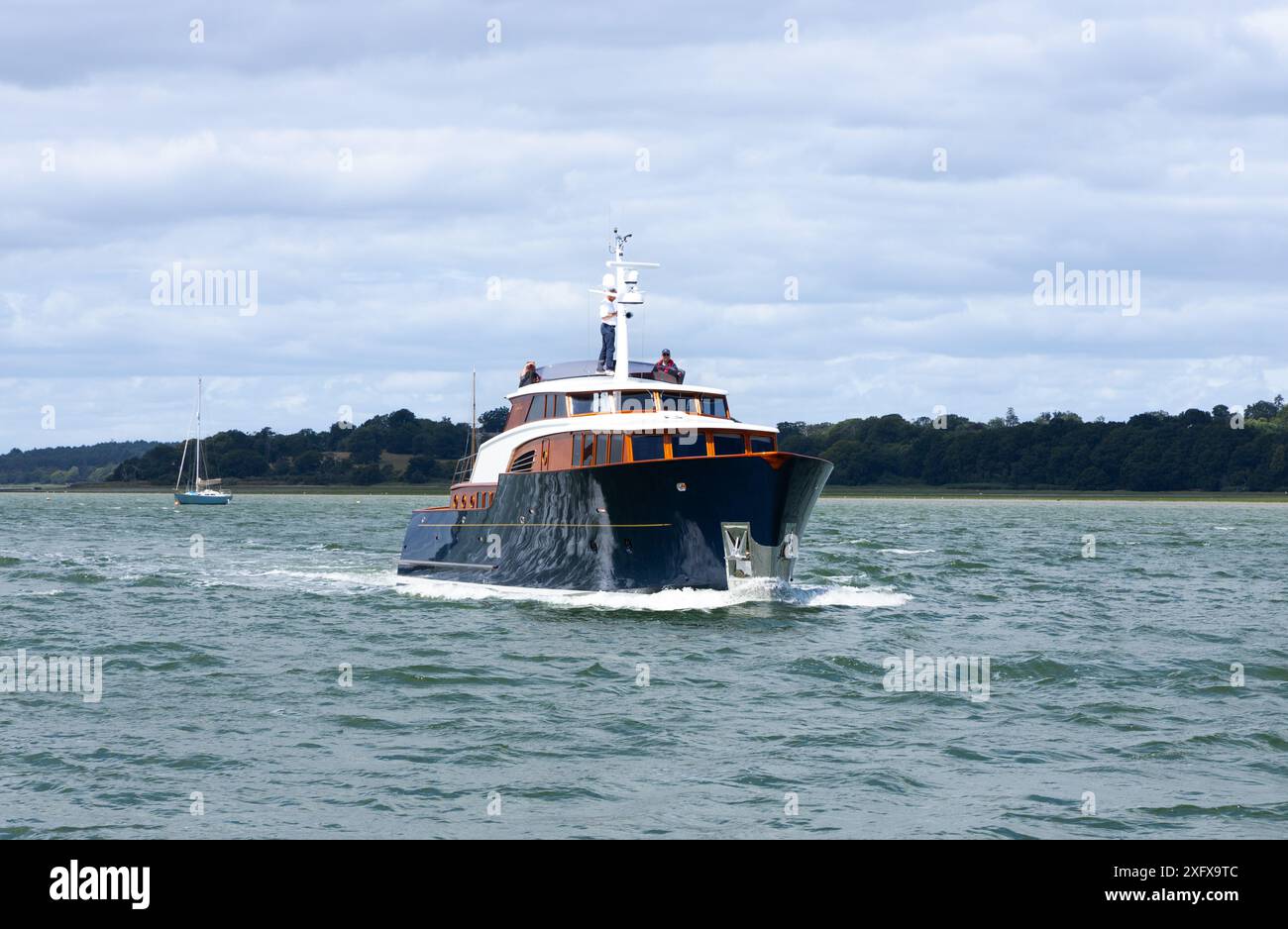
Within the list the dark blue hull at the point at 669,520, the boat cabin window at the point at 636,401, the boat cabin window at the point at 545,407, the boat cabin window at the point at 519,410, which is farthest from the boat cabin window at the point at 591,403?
the dark blue hull at the point at 669,520

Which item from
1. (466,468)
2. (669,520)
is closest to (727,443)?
(669,520)

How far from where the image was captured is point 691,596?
2870cm

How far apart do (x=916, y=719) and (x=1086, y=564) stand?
33033mm

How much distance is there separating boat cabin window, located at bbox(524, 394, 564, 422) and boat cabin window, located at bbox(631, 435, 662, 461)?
4516 mm

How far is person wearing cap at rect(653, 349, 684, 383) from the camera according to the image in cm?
3531

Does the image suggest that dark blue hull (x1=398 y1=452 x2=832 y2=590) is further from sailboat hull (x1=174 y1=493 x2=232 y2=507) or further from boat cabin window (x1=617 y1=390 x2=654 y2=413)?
sailboat hull (x1=174 y1=493 x2=232 y2=507)

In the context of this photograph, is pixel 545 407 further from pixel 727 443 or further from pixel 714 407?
pixel 727 443

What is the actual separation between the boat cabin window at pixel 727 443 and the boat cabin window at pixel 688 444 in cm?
32

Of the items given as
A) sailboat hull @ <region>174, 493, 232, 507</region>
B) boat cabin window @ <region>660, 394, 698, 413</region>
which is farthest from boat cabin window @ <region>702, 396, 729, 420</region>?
sailboat hull @ <region>174, 493, 232, 507</region>

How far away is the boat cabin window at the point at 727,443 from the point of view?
30797 millimetres

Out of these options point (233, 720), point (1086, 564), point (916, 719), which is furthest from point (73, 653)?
point (1086, 564)

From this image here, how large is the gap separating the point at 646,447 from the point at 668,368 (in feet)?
19.4

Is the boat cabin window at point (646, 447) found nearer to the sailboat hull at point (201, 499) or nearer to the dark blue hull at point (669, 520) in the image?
the dark blue hull at point (669, 520)
